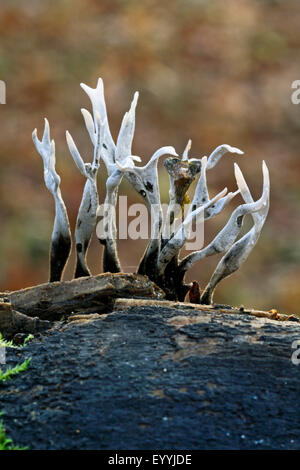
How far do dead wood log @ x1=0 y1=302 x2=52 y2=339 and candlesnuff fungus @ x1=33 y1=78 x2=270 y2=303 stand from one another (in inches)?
20.0

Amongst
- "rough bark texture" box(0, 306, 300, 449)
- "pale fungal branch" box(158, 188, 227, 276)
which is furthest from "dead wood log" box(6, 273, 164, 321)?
"rough bark texture" box(0, 306, 300, 449)

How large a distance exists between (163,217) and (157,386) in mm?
1318

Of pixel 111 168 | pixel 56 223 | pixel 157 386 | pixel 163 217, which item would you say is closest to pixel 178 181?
pixel 163 217

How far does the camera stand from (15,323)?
9.37 feet

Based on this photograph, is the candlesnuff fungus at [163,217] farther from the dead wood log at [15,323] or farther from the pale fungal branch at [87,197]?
the dead wood log at [15,323]

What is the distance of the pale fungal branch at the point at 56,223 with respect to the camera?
3.25 meters

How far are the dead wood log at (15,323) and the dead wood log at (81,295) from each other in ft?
0.58

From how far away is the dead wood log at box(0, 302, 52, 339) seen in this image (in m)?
2.82

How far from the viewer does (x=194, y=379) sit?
2230mm

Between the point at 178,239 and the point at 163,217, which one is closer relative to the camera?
the point at 178,239

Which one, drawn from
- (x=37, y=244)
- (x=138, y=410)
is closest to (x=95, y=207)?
(x=138, y=410)

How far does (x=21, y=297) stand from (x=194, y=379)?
119cm

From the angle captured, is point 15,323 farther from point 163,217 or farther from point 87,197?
point 163,217

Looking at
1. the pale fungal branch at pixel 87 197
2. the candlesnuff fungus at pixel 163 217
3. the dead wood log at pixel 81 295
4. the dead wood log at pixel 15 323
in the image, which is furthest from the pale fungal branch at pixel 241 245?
the dead wood log at pixel 15 323
